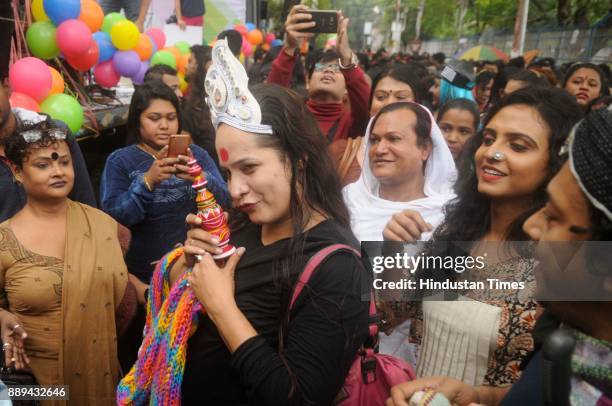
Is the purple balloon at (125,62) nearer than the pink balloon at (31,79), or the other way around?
the pink balloon at (31,79)

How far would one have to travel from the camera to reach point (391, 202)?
204cm

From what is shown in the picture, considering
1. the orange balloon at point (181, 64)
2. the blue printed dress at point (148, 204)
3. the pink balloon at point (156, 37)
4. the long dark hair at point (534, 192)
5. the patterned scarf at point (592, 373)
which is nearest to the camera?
the patterned scarf at point (592, 373)

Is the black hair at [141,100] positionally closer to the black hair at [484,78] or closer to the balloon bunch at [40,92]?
the balloon bunch at [40,92]

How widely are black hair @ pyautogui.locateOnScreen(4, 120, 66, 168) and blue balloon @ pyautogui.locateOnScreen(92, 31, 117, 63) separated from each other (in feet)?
7.28

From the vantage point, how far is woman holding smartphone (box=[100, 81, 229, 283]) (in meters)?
2.41

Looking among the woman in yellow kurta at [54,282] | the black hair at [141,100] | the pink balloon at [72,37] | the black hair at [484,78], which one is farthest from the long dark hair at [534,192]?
the black hair at [484,78]

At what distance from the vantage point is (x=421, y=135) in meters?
2.14

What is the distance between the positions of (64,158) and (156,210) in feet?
1.90

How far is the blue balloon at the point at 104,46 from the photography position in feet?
12.9

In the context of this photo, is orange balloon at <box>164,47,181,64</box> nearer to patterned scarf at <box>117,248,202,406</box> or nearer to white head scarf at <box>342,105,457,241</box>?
white head scarf at <box>342,105,457,241</box>

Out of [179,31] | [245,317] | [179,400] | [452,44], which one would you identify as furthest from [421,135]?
[452,44]

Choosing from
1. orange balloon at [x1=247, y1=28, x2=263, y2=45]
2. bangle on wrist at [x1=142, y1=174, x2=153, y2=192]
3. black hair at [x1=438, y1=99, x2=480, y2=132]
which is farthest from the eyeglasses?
orange balloon at [x1=247, y1=28, x2=263, y2=45]

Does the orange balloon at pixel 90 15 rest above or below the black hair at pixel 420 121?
above

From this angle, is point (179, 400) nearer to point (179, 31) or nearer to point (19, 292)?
point (19, 292)
